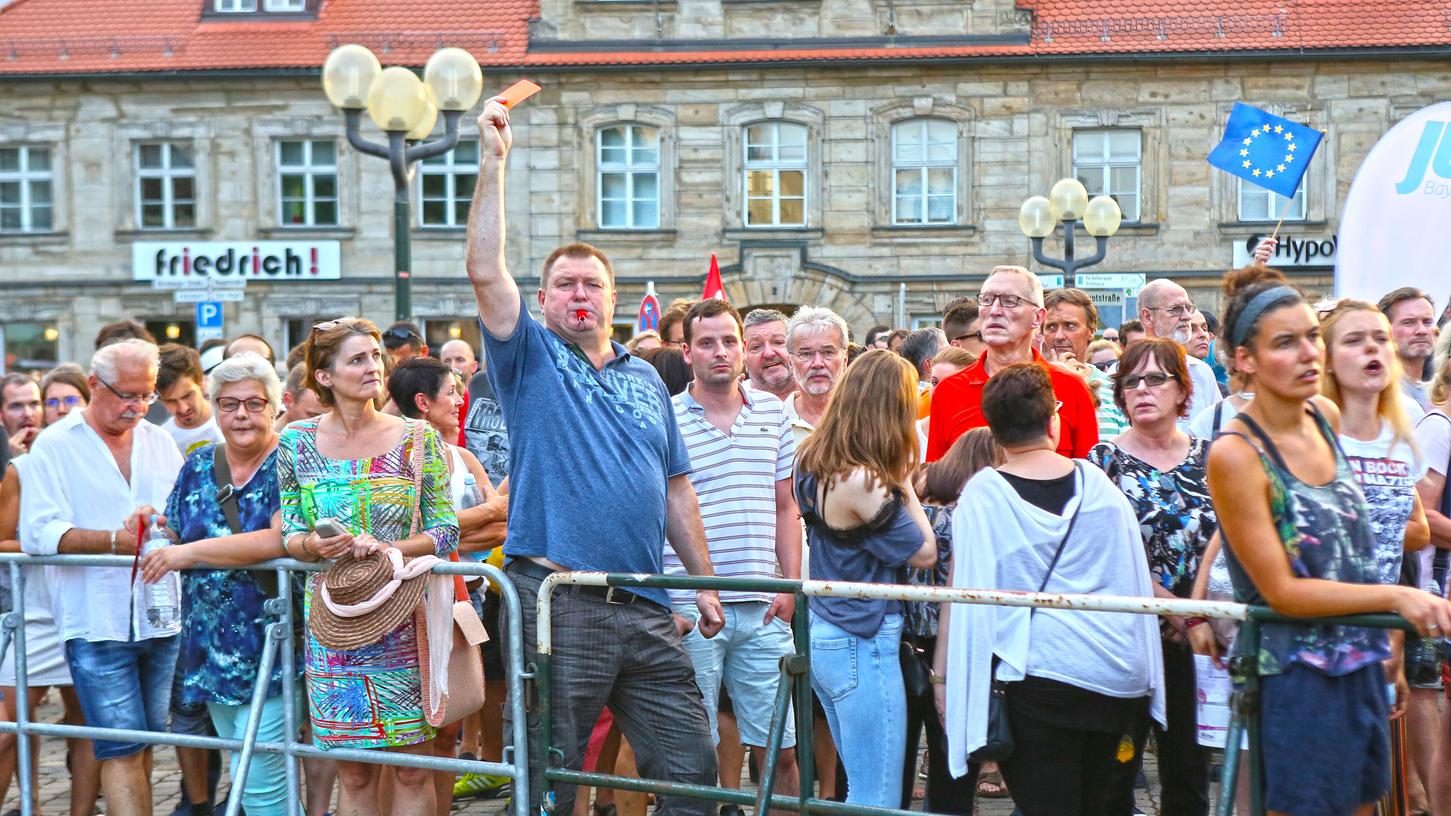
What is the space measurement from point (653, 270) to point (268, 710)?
21479 mm

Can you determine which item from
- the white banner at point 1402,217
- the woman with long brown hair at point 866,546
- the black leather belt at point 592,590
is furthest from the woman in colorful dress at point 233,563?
the white banner at point 1402,217

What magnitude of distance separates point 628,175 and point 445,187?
332 centimetres

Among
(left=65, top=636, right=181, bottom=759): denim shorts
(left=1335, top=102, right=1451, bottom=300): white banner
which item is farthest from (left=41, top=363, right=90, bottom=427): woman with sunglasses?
(left=1335, top=102, right=1451, bottom=300): white banner

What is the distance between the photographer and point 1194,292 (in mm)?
26312

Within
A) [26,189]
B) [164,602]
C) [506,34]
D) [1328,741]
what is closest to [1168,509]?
[1328,741]

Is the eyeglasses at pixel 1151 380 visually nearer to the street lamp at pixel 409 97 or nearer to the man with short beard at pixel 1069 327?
the man with short beard at pixel 1069 327

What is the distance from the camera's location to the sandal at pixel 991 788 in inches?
269

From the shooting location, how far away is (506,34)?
1091 inches

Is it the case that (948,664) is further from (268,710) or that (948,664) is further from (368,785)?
(268,710)

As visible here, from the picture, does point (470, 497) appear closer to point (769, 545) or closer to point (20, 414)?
point (769, 545)

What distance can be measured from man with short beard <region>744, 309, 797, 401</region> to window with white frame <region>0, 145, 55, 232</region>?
79.4ft

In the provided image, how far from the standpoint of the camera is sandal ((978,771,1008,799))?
6824 millimetres

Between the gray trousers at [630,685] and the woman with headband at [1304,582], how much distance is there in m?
1.71

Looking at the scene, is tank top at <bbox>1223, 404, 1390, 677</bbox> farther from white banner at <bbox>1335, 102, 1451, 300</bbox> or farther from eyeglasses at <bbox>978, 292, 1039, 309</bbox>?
white banner at <bbox>1335, 102, 1451, 300</bbox>
